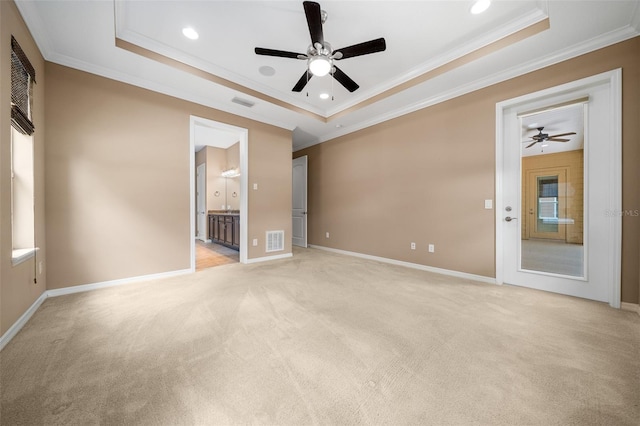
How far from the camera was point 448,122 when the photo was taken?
3559mm

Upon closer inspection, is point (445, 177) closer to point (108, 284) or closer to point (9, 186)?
point (9, 186)

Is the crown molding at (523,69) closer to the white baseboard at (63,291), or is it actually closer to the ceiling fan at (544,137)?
the ceiling fan at (544,137)

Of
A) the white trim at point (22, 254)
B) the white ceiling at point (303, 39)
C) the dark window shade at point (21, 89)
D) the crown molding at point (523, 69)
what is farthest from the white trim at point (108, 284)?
the crown molding at point (523, 69)

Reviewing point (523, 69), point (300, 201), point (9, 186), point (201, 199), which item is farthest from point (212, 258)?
point (523, 69)

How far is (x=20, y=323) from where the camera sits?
6.29ft

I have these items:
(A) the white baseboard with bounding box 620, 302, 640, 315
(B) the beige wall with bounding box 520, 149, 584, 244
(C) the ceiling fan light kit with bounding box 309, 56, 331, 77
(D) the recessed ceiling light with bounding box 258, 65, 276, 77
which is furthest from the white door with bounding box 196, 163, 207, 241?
(A) the white baseboard with bounding box 620, 302, 640, 315

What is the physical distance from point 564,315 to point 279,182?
437 cm

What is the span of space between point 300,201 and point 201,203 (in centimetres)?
340

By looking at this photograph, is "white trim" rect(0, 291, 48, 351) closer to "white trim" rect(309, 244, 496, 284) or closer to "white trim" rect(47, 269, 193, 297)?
"white trim" rect(47, 269, 193, 297)

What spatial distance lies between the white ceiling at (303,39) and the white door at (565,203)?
482 mm

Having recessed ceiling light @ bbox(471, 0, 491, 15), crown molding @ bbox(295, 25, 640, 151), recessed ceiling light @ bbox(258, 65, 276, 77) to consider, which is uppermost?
recessed ceiling light @ bbox(258, 65, 276, 77)

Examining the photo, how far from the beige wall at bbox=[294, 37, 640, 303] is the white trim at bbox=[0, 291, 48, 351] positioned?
4.43 m

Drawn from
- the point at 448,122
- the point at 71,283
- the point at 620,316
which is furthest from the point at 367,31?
the point at 71,283

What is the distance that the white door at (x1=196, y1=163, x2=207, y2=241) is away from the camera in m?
7.07
